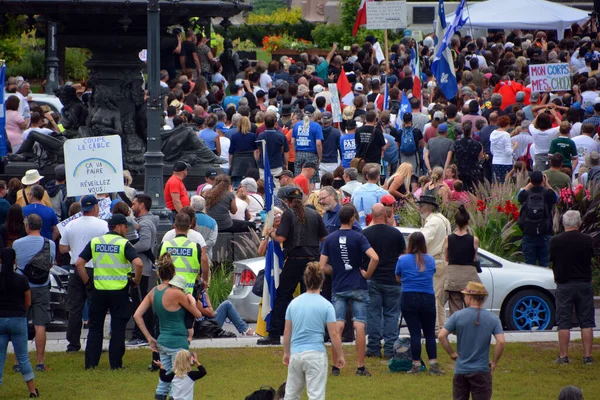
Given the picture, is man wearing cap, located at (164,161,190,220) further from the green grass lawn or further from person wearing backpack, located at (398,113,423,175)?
person wearing backpack, located at (398,113,423,175)

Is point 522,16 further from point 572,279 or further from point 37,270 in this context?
point 37,270

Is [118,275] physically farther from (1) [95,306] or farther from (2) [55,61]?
(2) [55,61]

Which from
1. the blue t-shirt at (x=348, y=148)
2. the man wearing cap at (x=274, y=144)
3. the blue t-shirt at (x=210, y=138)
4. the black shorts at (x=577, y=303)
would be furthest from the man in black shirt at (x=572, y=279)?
the blue t-shirt at (x=210, y=138)

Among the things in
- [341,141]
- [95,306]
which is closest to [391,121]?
[341,141]

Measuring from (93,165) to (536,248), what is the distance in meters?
5.86

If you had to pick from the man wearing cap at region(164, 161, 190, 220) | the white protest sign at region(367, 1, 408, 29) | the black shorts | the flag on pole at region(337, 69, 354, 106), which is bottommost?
the black shorts

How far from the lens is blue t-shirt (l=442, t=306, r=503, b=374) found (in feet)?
31.6

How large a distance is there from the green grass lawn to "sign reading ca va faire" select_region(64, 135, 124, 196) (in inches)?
90.2

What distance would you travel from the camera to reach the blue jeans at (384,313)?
1278 centimetres

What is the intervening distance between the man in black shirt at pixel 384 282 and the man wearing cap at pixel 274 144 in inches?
283

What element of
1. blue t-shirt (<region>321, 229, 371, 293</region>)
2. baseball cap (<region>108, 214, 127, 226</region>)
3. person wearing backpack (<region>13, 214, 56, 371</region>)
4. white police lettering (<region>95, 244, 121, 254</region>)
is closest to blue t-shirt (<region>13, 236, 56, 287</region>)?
person wearing backpack (<region>13, 214, 56, 371</region>)

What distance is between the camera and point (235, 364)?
41.7 ft

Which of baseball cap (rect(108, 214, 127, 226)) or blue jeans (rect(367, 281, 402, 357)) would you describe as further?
blue jeans (rect(367, 281, 402, 357))

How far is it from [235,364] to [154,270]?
1.65m
